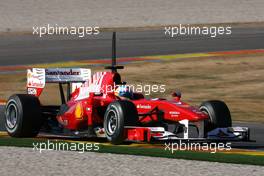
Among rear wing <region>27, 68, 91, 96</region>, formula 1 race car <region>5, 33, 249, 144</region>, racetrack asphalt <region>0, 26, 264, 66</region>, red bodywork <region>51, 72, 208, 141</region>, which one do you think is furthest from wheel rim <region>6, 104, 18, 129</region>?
racetrack asphalt <region>0, 26, 264, 66</region>

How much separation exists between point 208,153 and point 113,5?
118 feet

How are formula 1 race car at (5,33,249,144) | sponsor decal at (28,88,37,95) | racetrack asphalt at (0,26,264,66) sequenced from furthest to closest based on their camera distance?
racetrack asphalt at (0,26,264,66) < sponsor decal at (28,88,37,95) < formula 1 race car at (5,33,249,144)

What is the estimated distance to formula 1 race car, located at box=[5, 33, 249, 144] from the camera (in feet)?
47.3

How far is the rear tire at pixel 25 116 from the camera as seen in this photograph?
51.0 feet

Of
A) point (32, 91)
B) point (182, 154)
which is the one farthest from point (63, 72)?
point (182, 154)

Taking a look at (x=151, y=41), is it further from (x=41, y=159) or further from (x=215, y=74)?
(x=41, y=159)

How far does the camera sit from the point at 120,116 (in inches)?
563

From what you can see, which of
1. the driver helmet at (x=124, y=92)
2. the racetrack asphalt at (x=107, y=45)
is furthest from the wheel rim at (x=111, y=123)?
the racetrack asphalt at (x=107, y=45)

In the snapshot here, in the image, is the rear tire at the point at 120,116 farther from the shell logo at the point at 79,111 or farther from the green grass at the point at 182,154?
the shell logo at the point at 79,111

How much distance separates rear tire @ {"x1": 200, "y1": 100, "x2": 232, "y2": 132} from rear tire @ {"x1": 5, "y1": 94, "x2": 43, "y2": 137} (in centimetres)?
269

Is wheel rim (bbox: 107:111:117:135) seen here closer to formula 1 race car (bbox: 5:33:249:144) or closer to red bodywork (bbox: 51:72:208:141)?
formula 1 race car (bbox: 5:33:249:144)

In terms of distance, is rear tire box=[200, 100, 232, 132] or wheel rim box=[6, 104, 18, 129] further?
wheel rim box=[6, 104, 18, 129]

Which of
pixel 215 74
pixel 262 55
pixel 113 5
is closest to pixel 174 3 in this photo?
pixel 113 5

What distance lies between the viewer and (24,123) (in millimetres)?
15562
